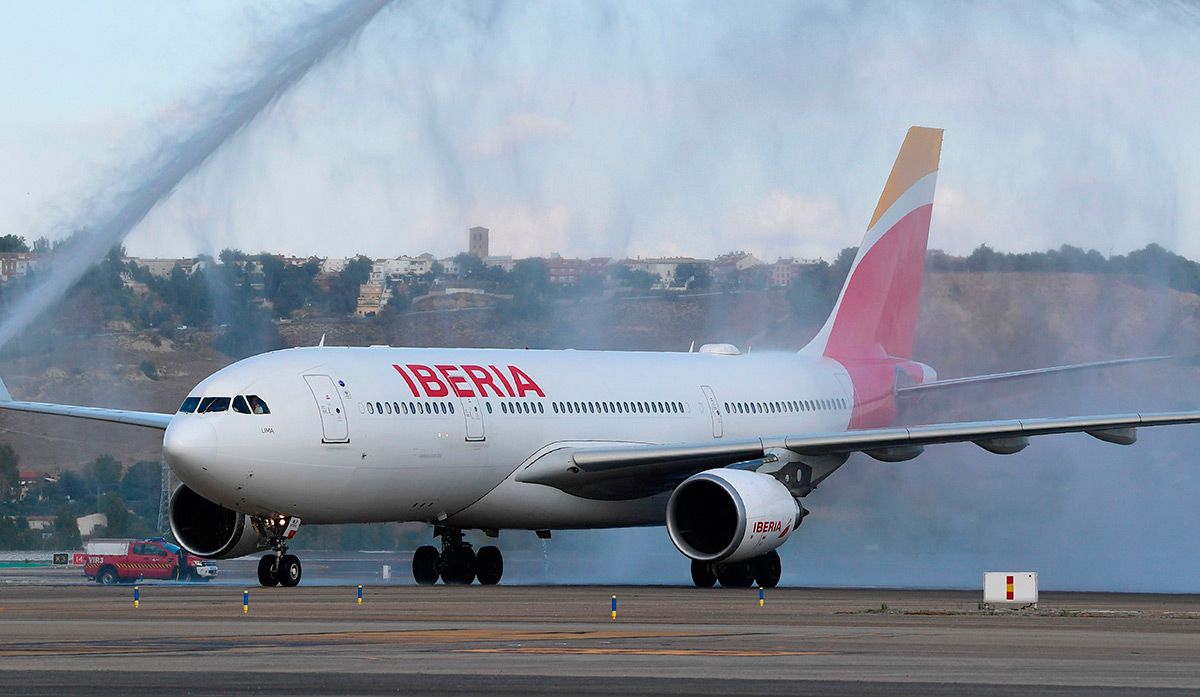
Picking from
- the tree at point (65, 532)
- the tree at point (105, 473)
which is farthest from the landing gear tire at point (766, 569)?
the tree at point (105, 473)

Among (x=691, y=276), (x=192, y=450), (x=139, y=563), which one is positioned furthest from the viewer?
(x=691, y=276)

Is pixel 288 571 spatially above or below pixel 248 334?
below

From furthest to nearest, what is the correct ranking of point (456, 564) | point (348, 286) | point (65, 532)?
point (348, 286) → point (65, 532) → point (456, 564)

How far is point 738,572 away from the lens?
33938mm

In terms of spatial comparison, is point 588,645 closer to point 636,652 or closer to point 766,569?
point 636,652

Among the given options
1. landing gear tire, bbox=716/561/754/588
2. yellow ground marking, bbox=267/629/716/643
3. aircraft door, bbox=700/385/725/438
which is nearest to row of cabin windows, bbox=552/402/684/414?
aircraft door, bbox=700/385/725/438

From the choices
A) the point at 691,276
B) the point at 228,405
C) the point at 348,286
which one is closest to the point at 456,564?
the point at 228,405

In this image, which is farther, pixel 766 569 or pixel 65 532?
pixel 65 532

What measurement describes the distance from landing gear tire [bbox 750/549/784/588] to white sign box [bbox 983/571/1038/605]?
6.98 metres

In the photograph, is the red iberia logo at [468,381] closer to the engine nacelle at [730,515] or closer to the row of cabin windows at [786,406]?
the engine nacelle at [730,515]

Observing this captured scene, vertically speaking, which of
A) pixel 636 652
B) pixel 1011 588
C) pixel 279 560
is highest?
pixel 279 560

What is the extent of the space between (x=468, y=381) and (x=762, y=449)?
5030mm

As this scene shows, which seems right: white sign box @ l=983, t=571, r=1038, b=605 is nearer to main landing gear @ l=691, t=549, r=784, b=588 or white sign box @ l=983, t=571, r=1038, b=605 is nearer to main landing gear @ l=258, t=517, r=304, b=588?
main landing gear @ l=691, t=549, r=784, b=588

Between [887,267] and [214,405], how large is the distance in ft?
58.2
